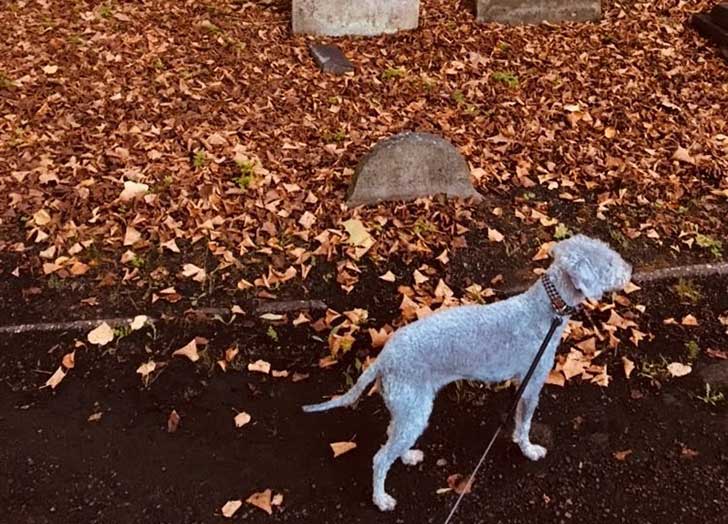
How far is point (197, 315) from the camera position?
483cm

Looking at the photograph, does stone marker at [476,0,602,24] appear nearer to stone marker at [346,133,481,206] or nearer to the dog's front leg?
stone marker at [346,133,481,206]

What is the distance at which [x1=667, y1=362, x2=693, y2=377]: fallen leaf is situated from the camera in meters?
4.38

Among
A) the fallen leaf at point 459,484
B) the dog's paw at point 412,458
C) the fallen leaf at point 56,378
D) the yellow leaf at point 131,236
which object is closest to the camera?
the fallen leaf at point 459,484

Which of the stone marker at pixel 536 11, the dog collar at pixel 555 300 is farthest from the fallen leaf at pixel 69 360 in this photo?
the stone marker at pixel 536 11

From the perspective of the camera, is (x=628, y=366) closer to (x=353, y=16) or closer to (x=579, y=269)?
(x=579, y=269)

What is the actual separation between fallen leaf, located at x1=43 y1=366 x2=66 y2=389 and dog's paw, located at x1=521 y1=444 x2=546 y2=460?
2844mm

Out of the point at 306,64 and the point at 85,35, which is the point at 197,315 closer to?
the point at 306,64

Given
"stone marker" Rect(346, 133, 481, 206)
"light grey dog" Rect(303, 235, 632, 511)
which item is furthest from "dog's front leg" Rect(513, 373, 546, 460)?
"stone marker" Rect(346, 133, 481, 206)

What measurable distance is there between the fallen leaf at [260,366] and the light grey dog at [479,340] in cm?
101

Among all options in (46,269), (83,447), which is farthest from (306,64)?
(83,447)

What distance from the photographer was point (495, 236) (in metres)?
5.55

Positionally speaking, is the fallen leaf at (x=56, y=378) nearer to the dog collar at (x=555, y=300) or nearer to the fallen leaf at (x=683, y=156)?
the dog collar at (x=555, y=300)

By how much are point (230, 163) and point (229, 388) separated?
2.71 metres

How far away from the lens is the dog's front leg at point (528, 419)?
3.60m
